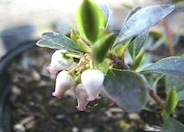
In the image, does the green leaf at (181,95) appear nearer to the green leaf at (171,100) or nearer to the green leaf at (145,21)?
the green leaf at (171,100)

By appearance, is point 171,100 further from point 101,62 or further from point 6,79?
point 6,79

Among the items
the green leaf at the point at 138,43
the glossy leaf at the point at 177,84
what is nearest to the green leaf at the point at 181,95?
the glossy leaf at the point at 177,84

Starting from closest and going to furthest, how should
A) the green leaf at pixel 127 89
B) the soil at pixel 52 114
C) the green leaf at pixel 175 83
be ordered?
the green leaf at pixel 127 89
the green leaf at pixel 175 83
the soil at pixel 52 114

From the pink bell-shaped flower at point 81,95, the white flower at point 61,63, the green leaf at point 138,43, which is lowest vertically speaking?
the pink bell-shaped flower at point 81,95

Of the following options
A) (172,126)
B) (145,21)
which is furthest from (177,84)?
(145,21)

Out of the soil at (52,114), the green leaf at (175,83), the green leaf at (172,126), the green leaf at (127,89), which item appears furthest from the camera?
the soil at (52,114)

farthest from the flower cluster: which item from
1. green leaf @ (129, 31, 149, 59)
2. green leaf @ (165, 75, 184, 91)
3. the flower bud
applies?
green leaf @ (165, 75, 184, 91)

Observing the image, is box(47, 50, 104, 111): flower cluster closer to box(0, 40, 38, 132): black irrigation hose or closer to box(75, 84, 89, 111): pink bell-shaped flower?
box(75, 84, 89, 111): pink bell-shaped flower

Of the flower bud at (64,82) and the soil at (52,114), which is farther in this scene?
the soil at (52,114)

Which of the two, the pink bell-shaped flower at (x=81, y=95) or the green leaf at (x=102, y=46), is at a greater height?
the green leaf at (x=102, y=46)
